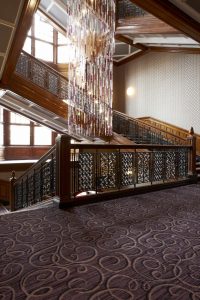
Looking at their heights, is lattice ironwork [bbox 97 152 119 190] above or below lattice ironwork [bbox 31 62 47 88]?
below

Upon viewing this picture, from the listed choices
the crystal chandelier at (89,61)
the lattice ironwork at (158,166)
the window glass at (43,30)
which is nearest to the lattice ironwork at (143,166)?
the lattice ironwork at (158,166)

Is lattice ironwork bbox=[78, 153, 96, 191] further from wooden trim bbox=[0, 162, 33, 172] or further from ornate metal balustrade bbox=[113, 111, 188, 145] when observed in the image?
wooden trim bbox=[0, 162, 33, 172]

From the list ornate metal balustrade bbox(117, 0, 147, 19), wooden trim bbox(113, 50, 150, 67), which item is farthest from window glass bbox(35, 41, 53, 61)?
ornate metal balustrade bbox(117, 0, 147, 19)

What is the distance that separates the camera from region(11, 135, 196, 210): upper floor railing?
3.71 metres

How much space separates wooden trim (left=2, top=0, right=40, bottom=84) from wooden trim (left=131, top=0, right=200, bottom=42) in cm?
187

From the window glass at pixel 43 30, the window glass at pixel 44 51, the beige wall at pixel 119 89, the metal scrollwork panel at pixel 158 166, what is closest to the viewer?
the metal scrollwork panel at pixel 158 166

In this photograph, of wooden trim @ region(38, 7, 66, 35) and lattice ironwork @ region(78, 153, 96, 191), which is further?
wooden trim @ region(38, 7, 66, 35)

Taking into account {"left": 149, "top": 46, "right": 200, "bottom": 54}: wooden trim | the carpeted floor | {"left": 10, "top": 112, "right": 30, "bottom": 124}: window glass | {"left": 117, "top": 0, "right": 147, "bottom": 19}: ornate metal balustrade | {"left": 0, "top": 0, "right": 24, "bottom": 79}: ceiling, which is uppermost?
{"left": 117, "top": 0, "right": 147, "bottom": 19}: ornate metal balustrade

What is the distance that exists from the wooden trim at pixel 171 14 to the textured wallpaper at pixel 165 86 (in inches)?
224

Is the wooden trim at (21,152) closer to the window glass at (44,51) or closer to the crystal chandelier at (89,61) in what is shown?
the window glass at (44,51)

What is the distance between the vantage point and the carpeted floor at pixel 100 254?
5.33 ft

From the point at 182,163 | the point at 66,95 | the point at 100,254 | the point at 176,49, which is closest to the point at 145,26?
the point at 176,49

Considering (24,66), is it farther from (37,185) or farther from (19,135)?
(19,135)

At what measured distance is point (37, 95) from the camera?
→ 7.14m
